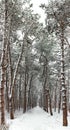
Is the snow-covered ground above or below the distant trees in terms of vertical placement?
below

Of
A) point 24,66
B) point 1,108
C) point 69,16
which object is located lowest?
point 1,108

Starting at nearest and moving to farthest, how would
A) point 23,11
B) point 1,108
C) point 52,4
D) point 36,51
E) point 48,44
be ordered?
point 1,108
point 52,4
point 23,11
point 48,44
point 36,51

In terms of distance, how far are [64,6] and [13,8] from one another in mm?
4139

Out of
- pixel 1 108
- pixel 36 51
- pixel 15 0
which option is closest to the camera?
pixel 1 108

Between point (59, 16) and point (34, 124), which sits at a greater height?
point (59, 16)

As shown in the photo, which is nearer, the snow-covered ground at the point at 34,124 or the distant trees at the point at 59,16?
the snow-covered ground at the point at 34,124

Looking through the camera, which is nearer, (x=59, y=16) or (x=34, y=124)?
(x=34, y=124)

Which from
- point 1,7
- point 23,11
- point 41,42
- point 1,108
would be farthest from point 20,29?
point 41,42

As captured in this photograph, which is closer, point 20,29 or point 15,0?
point 15,0

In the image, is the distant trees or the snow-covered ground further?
the distant trees

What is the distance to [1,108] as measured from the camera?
15.8m

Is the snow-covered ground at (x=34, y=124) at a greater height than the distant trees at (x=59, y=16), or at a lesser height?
lesser

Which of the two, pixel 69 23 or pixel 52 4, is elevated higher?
pixel 52 4

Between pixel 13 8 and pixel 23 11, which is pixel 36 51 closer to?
pixel 23 11
